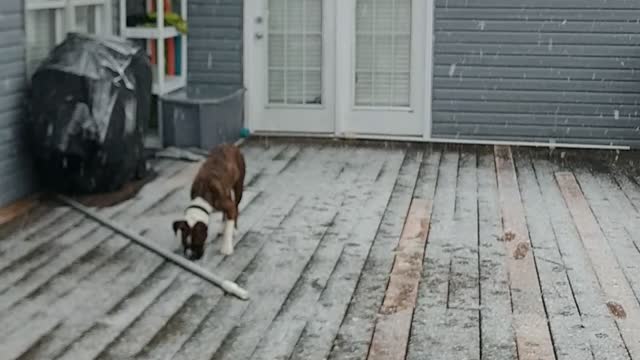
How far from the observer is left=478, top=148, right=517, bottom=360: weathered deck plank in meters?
4.02

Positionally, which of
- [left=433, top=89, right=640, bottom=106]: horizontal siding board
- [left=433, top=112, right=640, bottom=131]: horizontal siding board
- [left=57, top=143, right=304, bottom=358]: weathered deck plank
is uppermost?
[left=433, top=89, right=640, bottom=106]: horizontal siding board

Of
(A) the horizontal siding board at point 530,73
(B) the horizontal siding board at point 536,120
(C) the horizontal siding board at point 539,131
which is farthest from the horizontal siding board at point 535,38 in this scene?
(C) the horizontal siding board at point 539,131

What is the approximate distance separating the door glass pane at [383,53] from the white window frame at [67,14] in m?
2.26

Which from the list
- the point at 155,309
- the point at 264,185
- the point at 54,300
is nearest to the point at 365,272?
the point at 155,309

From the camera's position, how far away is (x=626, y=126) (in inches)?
352

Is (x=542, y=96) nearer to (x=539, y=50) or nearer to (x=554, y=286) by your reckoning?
(x=539, y=50)

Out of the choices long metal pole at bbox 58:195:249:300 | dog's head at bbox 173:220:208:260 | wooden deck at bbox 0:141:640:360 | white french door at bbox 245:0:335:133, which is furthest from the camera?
white french door at bbox 245:0:335:133

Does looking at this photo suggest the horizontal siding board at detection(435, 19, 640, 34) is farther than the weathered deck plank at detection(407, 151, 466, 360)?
Yes

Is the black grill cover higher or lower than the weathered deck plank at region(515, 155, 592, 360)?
higher

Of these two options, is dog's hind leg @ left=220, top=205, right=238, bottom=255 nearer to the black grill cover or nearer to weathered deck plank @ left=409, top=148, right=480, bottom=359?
weathered deck plank @ left=409, top=148, right=480, bottom=359

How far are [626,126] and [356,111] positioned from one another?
91.0 inches

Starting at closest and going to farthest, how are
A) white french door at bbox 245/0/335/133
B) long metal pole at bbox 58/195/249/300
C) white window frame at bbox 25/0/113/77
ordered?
long metal pole at bbox 58/195/249/300
white window frame at bbox 25/0/113/77
white french door at bbox 245/0/335/133

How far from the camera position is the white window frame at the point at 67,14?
21.6 ft

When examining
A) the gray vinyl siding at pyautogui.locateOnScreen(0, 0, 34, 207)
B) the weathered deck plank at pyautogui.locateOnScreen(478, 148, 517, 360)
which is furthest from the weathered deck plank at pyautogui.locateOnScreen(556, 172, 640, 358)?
the gray vinyl siding at pyautogui.locateOnScreen(0, 0, 34, 207)
